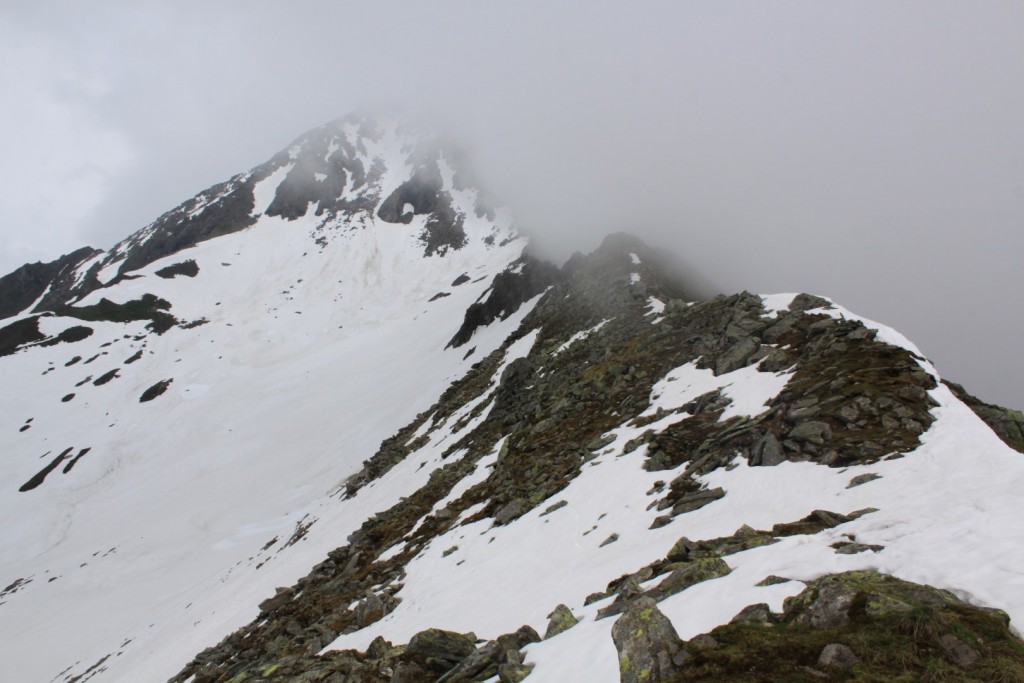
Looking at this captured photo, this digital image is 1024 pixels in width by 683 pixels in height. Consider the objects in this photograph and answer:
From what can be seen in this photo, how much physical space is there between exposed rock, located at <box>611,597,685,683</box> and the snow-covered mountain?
41 mm

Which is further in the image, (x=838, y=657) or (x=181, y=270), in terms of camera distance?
(x=181, y=270)

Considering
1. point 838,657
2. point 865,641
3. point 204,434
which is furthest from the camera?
point 204,434

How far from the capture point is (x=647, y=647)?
20.2ft

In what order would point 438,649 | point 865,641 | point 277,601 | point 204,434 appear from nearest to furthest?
point 865,641, point 438,649, point 277,601, point 204,434

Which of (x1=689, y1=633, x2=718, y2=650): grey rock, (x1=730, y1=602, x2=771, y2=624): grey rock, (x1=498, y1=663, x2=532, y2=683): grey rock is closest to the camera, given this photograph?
(x1=689, y1=633, x2=718, y2=650): grey rock

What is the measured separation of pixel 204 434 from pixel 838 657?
66311 millimetres

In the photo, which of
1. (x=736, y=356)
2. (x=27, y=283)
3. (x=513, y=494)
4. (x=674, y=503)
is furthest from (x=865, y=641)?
(x=27, y=283)

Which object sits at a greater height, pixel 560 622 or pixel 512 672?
pixel 512 672

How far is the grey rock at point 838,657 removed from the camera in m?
5.41

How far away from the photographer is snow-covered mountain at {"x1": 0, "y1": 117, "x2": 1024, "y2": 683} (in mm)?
7238

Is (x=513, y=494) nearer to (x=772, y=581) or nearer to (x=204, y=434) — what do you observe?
(x=772, y=581)

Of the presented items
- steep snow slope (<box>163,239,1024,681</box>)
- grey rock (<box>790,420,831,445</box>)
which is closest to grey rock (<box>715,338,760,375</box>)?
steep snow slope (<box>163,239,1024,681</box>)

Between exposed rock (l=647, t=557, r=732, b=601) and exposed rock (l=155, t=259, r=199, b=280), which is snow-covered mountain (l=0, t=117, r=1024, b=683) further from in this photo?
exposed rock (l=155, t=259, r=199, b=280)

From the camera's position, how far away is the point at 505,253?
106 m
